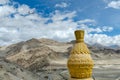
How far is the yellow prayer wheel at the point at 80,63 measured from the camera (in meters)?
6.08

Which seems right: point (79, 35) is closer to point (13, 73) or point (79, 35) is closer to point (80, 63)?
point (80, 63)

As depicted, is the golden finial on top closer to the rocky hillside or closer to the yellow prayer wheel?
the yellow prayer wheel

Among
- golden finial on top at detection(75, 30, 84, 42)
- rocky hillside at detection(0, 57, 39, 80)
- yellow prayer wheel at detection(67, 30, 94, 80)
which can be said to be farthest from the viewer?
rocky hillside at detection(0, 57, 39, 80)

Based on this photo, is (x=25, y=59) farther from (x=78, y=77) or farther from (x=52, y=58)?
(x=78, y=77)

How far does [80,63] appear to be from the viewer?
19.9 ft

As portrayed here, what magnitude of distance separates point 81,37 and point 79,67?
810mm

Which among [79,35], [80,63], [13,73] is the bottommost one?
[13,73]

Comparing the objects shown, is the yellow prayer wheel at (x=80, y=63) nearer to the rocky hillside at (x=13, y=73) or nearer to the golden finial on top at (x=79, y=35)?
the golden finial on top at (x=79, y=35)

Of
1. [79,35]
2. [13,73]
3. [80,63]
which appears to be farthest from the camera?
[13,73]

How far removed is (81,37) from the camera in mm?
6453

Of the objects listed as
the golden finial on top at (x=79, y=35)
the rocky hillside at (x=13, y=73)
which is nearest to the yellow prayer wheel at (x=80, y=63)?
the golden finial on top at (x=79, y=35)

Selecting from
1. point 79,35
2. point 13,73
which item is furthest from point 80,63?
point 13,73

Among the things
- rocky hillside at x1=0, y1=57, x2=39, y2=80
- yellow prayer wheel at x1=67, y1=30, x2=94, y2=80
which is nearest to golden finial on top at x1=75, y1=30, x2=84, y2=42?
yellow prayer wheel at x1=67, y1=30, x2=94, y2=80

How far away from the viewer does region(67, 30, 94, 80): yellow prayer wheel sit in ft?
20.0
